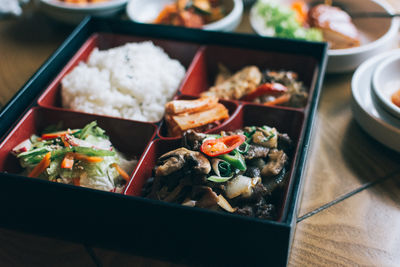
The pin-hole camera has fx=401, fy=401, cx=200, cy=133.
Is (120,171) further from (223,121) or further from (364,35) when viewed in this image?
(364,35)

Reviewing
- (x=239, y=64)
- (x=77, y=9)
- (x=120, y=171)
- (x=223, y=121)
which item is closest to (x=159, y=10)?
(x=77, y=9)

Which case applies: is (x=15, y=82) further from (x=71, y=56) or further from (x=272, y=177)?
(x=272, y=177)

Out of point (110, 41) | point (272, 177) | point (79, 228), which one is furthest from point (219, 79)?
point (79, 228)

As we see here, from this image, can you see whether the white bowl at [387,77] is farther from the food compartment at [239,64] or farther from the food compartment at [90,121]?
the food compartment at [90,121]

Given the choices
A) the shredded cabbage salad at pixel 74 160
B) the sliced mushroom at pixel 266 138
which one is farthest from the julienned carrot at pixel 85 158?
the sliced mushroom at pixel 266 138

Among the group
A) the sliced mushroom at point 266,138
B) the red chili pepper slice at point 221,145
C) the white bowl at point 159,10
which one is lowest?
the sliced mushroom at point 266,138

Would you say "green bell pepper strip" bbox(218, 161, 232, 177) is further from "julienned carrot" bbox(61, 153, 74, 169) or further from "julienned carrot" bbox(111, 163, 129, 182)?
"julienned carrot" bbox(61, 153, 74, 169)
